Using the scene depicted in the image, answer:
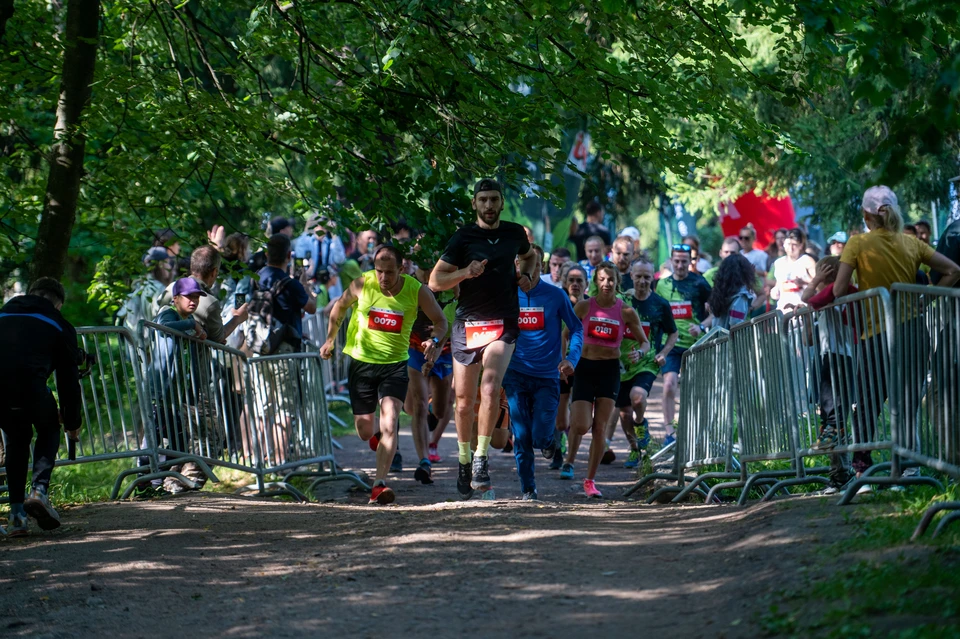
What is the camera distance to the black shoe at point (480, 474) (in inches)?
364

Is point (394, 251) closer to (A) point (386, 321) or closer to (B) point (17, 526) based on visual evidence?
(A) point (386, 321)

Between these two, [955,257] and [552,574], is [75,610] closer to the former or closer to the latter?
[552,574]

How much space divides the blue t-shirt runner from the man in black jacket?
331 cm

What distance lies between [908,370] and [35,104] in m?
8.60

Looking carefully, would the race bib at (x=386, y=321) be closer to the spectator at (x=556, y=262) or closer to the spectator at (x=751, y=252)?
the spectator at (x=556, y=262)

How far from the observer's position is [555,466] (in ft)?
42.3

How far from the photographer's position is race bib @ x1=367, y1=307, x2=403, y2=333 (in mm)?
10438

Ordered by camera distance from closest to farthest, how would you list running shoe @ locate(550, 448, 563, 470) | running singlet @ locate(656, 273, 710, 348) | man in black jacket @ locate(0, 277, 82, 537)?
man in black jacket @ locate(0, 277, 82, 537) < running shoe @ locate(550, 448, 563, 470) < running singlet @ locate(656, 273, 710, 348)

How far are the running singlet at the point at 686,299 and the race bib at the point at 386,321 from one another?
450 centimetres

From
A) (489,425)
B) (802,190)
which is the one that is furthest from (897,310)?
(802,190)

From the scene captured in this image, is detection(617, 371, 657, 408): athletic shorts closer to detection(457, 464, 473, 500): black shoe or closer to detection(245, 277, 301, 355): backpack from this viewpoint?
detection(245, 277, 301, 355): backpack

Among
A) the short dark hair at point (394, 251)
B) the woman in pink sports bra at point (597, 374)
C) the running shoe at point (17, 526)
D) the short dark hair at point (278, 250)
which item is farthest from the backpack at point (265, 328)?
the running shoe at point (17, 526)

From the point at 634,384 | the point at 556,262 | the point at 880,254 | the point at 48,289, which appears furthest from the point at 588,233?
the point at 48,289

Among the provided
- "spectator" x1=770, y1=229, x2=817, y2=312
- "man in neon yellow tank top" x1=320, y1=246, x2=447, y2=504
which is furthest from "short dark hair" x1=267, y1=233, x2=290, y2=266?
"spectator" x1=770, y1=229, x2=817, y2=312
